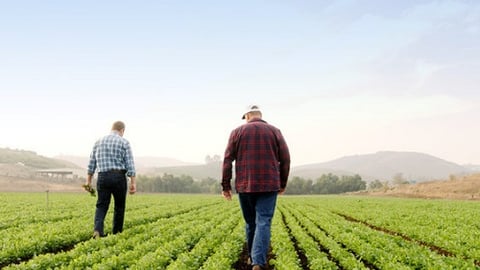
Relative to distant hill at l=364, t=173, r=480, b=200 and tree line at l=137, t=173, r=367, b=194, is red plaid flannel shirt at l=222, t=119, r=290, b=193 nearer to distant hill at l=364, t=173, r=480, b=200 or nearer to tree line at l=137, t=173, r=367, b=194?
distant hill at l=364, t=173, r=480, b=200

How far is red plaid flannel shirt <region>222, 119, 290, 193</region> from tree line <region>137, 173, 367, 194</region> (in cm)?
11785

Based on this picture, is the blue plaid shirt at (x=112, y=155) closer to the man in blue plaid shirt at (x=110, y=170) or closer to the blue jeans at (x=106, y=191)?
the man in blue plaid shirt at (x=110, y=170)

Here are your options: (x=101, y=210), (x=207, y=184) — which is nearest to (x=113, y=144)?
(x=101, y=210)

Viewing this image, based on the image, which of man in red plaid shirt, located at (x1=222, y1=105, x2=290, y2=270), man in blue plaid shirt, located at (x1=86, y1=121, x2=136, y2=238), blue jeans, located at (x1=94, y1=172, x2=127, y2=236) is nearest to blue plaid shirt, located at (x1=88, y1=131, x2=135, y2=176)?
man in blue plaid shirt, located at (x1=86, y1=121, x2=136, y2=238)

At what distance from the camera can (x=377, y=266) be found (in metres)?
7.85

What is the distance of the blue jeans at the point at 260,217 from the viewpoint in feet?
22.8

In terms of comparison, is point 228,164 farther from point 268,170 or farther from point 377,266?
point 377,266

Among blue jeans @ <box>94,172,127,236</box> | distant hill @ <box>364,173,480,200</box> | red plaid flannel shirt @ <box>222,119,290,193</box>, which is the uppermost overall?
red plaid flannel shirt @ <box>222,119,290,193</box>

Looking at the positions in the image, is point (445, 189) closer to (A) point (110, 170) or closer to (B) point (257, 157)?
(A) point (110, 170)

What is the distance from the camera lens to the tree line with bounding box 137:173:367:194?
408 feet

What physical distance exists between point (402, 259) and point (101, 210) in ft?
22.2

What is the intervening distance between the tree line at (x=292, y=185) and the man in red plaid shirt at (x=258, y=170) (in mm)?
117814

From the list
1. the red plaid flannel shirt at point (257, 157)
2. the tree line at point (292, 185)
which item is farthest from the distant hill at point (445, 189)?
the red plaid flannel shirt at point (257, 157)

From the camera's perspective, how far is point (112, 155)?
9898mm
